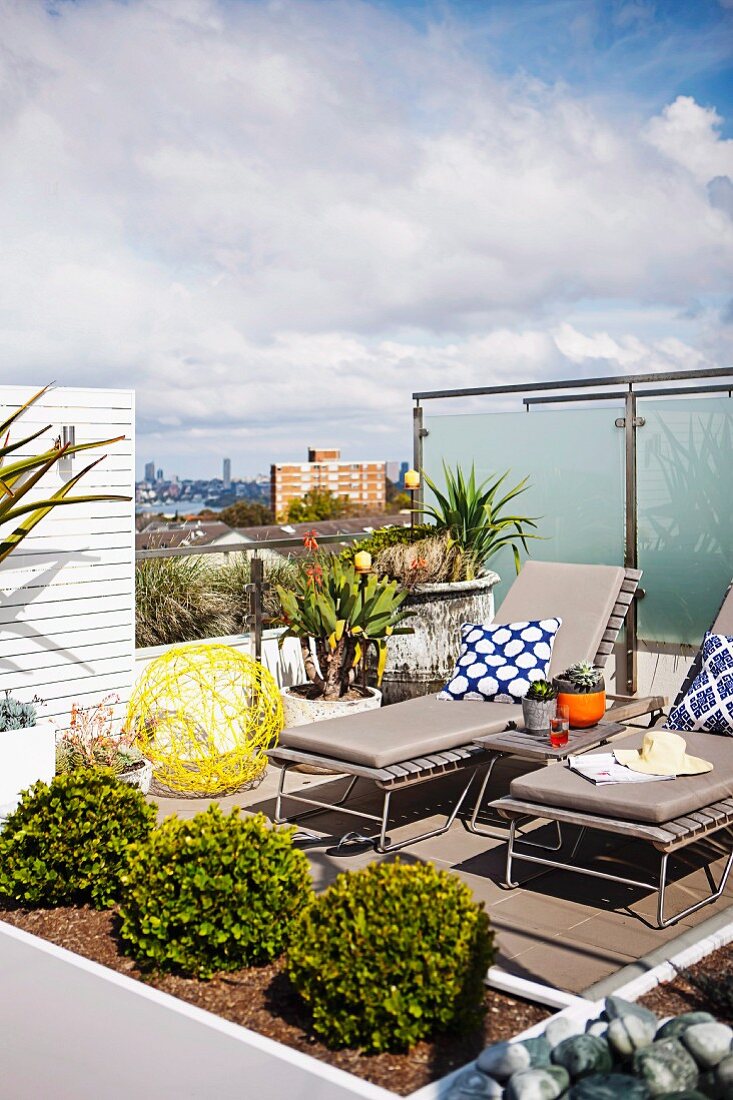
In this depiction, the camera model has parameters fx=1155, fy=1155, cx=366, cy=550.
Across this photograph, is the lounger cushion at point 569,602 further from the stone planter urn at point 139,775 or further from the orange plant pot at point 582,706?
the stone planter urn at point 139,775

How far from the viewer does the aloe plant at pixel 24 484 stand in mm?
5008

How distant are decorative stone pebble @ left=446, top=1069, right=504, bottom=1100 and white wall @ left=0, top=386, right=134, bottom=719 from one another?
12.2 ft

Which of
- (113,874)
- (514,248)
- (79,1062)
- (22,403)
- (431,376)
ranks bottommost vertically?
(79,1062)

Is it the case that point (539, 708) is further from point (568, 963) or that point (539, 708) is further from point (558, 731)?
point (568, 963)

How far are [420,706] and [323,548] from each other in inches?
95.5

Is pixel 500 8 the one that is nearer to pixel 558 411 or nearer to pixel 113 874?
pixel 558 411

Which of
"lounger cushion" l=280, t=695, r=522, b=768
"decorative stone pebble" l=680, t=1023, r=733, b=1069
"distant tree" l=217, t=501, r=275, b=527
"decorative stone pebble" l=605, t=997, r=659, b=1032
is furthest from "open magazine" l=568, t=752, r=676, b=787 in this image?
"distant tree" l=217, t=501, r=275, b=527

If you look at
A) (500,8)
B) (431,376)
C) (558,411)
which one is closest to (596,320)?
(431,376)

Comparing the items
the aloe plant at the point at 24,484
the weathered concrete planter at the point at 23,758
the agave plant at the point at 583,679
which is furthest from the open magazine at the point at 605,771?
the aloe plant at the point at 24,484

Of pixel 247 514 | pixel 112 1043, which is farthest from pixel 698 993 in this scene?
pixel 247 514

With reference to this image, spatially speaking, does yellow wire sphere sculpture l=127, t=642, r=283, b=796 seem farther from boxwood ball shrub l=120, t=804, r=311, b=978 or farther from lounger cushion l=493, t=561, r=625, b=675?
boxwood ball shrub l=120, t=804, r=311, b=978

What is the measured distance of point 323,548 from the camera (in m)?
7.54

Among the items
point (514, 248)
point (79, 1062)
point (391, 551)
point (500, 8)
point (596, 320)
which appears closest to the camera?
point (79, 1062)

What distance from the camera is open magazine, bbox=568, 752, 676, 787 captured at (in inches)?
158
